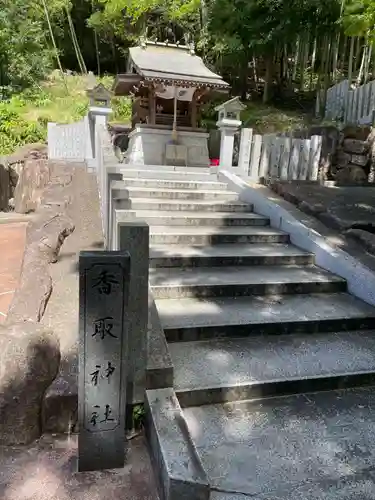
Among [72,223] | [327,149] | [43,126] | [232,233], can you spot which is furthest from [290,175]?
[43,126]

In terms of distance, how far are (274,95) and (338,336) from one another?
20991mm

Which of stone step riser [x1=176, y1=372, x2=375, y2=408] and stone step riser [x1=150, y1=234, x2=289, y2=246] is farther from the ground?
stone step riser [x1=150, y1=234, x2=289, y2=246]

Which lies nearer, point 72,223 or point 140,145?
point 72,223

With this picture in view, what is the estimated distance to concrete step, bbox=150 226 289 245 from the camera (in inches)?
183

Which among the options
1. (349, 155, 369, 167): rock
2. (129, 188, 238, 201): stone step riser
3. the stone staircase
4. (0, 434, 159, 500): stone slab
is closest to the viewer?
(0, 434, 159, 500): stone slab

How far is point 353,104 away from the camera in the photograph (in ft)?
33.6

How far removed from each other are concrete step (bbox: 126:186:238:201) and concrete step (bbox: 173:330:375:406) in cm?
332

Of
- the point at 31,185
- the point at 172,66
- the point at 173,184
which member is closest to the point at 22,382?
the point at 173,184

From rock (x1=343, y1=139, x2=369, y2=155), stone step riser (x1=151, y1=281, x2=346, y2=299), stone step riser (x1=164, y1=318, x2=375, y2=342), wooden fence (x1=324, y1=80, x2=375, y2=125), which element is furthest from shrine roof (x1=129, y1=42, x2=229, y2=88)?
stone step riser (x1=164, y1=318, x2=375, y2=342)

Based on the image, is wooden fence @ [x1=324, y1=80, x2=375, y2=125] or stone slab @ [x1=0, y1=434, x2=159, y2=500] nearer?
stone slab @ [x1=0, y1=434, x2=159, y2=500]

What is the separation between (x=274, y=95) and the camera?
856 inches

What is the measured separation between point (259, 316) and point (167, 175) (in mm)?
4469

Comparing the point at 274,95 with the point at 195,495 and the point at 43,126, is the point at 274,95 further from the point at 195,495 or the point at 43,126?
the point at 195,495

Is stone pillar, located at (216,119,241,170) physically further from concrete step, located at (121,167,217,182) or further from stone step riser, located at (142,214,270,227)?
stone step riser, located at (142,214,270,227)
